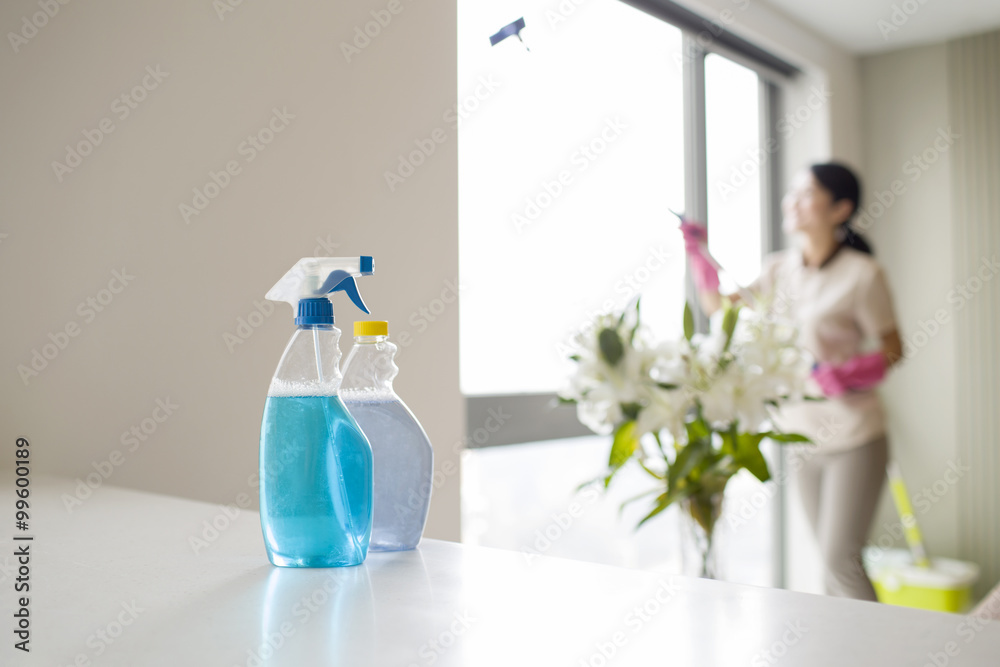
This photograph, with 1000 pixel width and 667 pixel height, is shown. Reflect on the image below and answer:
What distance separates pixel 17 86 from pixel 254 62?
0.36 metres

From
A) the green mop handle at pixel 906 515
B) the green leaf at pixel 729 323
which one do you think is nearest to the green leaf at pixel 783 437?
the green leaf at pixel 729 323

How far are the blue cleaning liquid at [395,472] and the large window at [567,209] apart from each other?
3.41ft

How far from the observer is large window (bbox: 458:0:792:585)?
199 centimetres

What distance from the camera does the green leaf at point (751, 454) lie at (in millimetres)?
987

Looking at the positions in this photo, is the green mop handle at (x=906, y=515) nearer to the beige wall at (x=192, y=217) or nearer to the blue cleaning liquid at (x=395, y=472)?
the beige wall at (x=192, y=217)

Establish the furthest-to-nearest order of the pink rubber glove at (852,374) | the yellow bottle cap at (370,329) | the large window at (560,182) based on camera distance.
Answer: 1. the pink rubber glove at (852,374)
2. the large window at (560,182)
3. the yellow bottle cap at (370,329)

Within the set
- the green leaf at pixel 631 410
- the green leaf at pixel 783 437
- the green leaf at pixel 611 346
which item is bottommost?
the green leaf at pixel 783 437

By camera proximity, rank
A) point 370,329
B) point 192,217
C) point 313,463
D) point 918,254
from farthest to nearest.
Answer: point 918,254 → point 192,217 → point 370,329 → point 313,463

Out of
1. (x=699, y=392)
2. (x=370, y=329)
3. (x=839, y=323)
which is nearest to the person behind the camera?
(x=370, y=329)

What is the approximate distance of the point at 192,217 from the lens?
1.20 metres

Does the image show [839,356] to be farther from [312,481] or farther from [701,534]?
[312,481]

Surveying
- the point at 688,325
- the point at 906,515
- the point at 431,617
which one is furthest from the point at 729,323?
the point at 906,515

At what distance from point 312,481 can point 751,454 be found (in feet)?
1.92

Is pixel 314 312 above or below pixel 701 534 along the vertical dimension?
above
